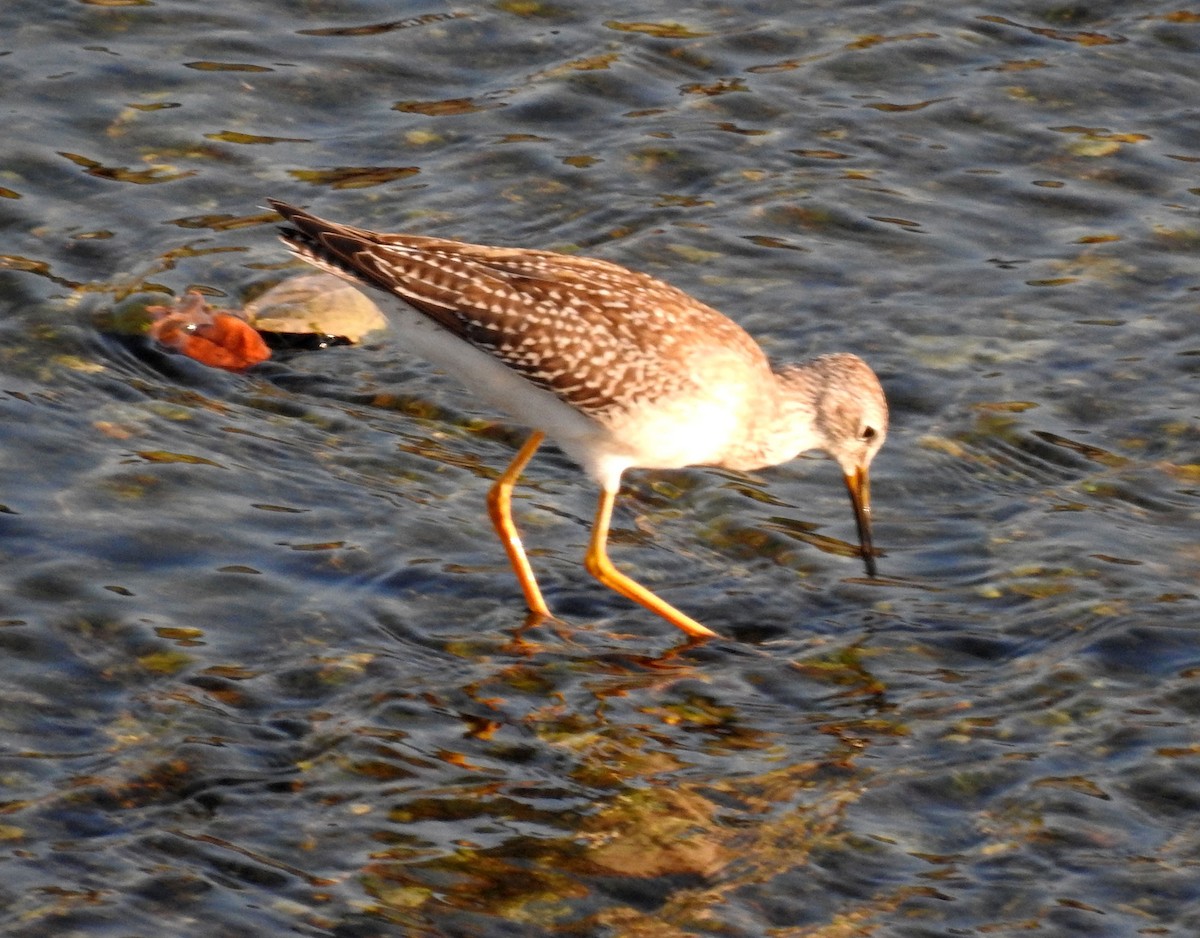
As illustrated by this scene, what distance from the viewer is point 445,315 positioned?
9.09m

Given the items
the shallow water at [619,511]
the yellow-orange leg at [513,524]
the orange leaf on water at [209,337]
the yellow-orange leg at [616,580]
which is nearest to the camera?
the shallow water at [619,511]

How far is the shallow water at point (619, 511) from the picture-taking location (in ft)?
23.3

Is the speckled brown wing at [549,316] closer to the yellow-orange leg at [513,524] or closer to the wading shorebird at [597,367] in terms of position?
the wading shorebird at [597,367]

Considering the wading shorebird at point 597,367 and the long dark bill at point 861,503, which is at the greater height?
the wading shorebird at point 597,367

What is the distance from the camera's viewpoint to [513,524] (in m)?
A: 9.45

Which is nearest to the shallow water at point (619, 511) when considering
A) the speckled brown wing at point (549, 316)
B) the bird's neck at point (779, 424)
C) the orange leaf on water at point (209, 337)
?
the orange leaf on water at point (209, 337)

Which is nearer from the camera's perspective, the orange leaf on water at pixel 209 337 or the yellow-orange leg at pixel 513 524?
the yellow-orange leg at pixel 513 524

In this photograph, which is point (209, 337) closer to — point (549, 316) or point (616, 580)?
point (549, 316)

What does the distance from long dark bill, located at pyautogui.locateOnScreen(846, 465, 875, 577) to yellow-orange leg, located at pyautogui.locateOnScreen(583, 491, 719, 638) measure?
1.01 m

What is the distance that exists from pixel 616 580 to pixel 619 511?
988mm

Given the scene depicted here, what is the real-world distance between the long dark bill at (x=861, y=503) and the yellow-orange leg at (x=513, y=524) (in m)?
1.58

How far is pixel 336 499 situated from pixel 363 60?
5.25m

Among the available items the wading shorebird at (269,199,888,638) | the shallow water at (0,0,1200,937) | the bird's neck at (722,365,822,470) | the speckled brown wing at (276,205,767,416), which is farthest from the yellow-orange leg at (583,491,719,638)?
the bird's neck at (722,365,822,470)

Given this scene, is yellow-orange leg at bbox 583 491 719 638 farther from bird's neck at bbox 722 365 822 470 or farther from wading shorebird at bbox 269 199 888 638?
bird's neck at bbox 722 365 822 470
